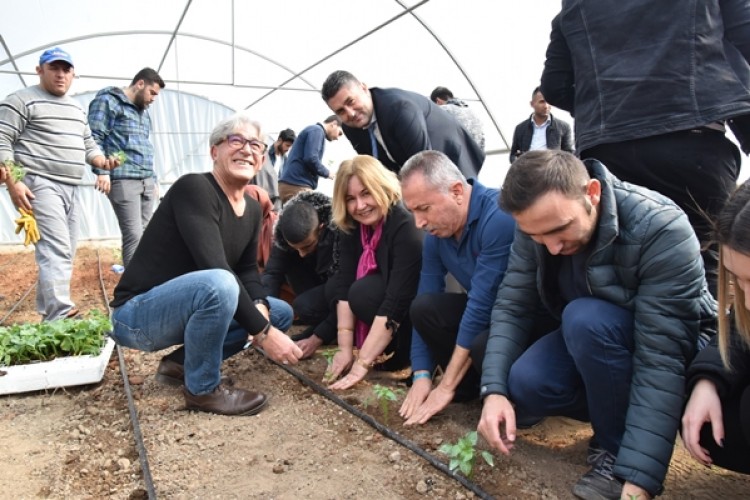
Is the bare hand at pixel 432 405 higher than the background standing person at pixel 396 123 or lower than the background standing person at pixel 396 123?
lower

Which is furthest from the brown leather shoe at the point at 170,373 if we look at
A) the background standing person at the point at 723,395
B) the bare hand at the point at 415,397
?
the background standing person at the point at 723,395

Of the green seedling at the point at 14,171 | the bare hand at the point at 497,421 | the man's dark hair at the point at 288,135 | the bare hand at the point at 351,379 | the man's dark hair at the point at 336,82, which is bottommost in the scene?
the bare hand at the point at 351,379

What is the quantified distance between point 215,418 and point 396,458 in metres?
0.91

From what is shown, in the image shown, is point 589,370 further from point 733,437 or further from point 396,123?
point 396,123

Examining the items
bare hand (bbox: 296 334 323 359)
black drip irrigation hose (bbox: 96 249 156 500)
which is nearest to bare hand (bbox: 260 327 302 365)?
black drip irrigation hose (bbox: 96 249 156 500)

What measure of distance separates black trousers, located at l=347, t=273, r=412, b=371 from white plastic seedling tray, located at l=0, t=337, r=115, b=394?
1399 mm

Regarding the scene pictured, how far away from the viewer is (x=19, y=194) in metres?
3.53

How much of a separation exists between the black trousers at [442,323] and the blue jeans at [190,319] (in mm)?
801

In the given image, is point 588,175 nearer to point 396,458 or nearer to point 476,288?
point 476,288

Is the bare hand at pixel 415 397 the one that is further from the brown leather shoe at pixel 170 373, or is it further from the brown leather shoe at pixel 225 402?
the brown leather shoe at pixel 170 373

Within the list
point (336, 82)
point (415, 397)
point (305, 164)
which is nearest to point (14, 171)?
point (336, 82)

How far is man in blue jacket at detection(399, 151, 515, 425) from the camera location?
2.24 metres

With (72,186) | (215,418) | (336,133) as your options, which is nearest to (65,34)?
(336,133)

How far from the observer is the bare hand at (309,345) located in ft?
11.0
